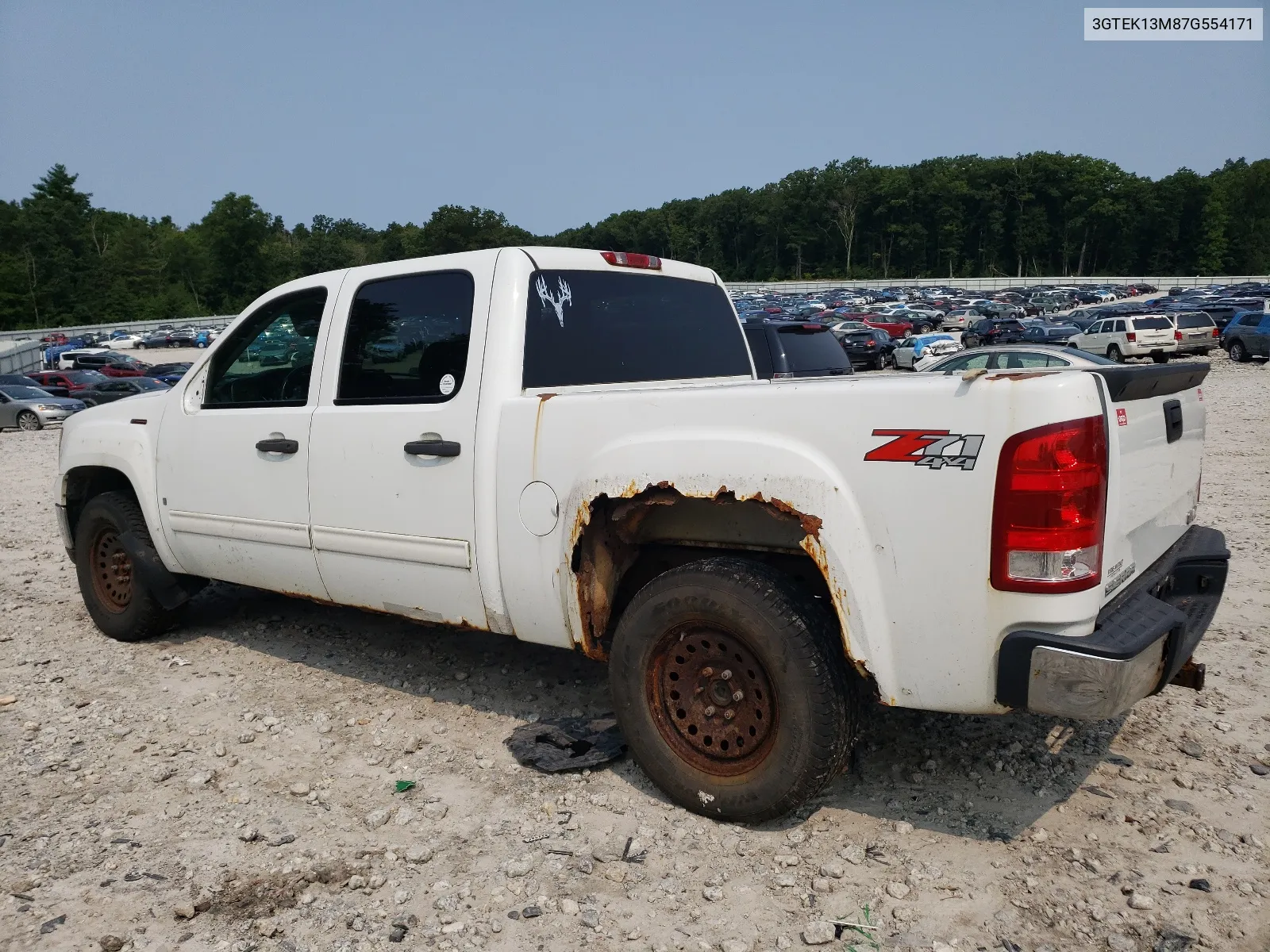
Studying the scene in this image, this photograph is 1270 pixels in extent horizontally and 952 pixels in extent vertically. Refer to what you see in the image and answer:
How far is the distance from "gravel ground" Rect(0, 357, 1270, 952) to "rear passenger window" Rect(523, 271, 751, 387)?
1.62m

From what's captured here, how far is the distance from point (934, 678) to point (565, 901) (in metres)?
1.33

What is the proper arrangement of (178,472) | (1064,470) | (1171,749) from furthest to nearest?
(178,472)
(1171,749)
(1064,470)

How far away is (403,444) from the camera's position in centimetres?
397

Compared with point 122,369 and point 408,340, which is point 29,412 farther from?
point 408,340

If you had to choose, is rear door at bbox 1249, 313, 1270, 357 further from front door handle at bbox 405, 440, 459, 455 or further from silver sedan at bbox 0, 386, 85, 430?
silver sedan at bbox 0, 386, 85, 430

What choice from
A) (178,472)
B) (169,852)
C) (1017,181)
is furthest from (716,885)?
(1017,181)

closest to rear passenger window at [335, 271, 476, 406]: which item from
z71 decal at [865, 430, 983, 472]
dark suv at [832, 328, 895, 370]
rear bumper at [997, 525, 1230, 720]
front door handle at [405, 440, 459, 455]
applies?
front door handle at [405, 440, 459, 455]

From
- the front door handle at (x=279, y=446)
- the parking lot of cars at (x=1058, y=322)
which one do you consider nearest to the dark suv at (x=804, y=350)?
the parking lot of cars at (x=1058, y=322)

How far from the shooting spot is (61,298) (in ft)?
349

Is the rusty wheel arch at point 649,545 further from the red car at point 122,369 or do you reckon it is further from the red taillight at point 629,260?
the red car at point 122,369

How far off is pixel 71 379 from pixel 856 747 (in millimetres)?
38065

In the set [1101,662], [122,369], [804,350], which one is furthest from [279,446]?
[122,369]

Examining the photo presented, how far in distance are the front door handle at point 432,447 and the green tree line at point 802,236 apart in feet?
377

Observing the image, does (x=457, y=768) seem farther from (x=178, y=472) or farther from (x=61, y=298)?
(x=61, y=298)
